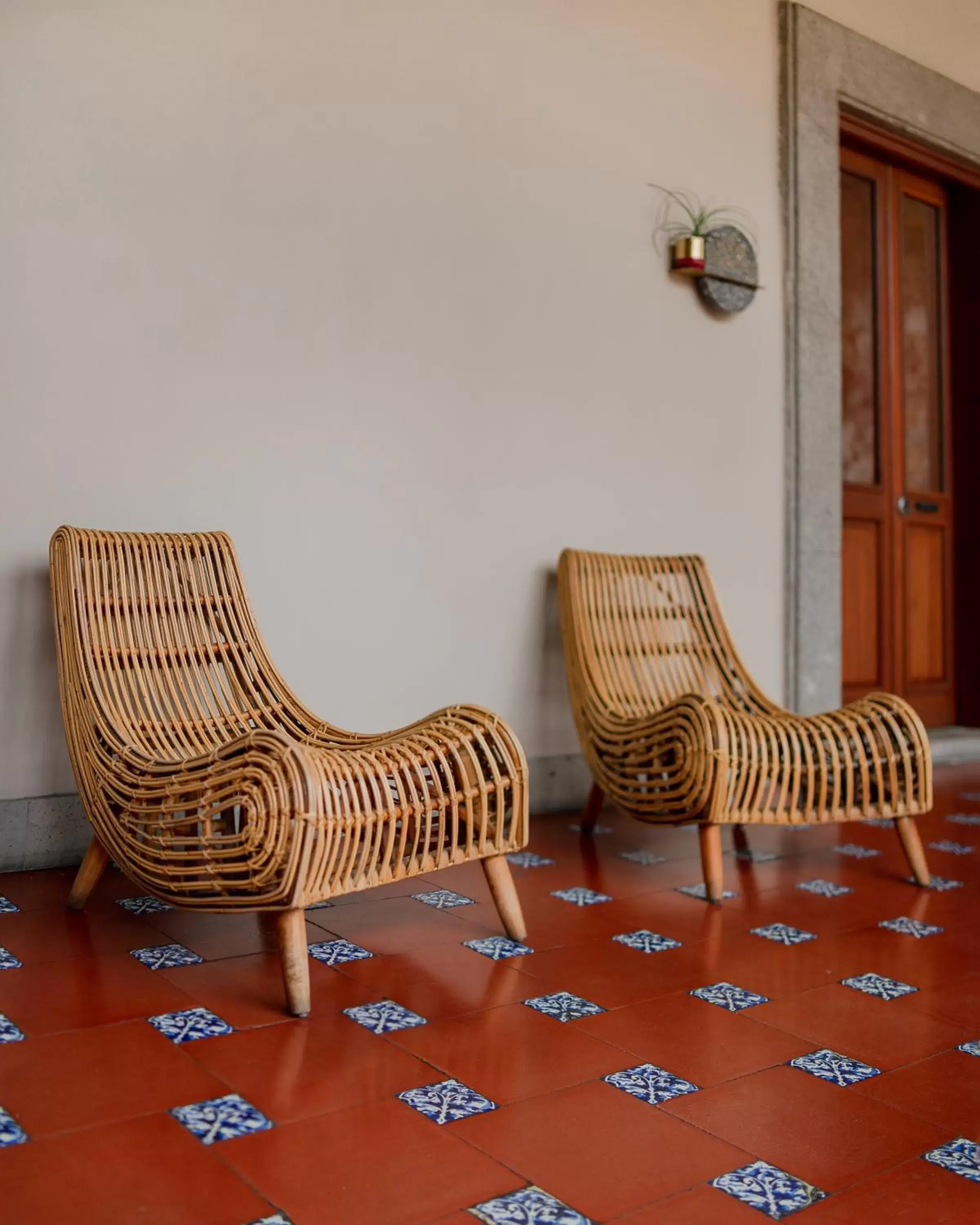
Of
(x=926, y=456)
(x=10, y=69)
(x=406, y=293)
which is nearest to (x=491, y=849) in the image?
(x=406, y=293)

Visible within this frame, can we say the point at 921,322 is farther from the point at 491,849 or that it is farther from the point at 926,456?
the point at 491,849

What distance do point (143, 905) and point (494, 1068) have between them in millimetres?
1176

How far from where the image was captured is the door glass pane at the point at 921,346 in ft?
17.6

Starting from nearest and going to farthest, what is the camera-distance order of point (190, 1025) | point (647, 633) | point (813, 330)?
1. point (190, 1025)
2. point (647, 633)
3. point (813, 330)

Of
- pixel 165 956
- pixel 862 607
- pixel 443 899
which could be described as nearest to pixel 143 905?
pixel 165 956

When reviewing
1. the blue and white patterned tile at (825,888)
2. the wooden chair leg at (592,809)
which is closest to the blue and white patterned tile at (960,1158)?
the blue and white patterned tile at (825,888)

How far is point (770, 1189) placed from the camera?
56.6 inches

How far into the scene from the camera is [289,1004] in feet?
6.46

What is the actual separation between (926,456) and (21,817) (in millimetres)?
4401

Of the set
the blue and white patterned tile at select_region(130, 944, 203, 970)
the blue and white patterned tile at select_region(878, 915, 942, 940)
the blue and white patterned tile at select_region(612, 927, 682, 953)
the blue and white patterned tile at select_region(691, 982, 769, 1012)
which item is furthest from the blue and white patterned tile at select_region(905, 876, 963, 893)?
the blue and white patterned tile at select_region(130, 944, 203, 970)

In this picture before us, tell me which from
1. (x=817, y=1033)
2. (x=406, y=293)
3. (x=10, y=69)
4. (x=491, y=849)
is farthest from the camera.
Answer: (x=406, y=293)

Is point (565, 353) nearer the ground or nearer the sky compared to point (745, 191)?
nearer the ground

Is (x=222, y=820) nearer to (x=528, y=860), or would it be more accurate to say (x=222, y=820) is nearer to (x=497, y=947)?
(x=497, y=947)

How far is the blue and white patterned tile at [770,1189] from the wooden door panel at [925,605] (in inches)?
166
